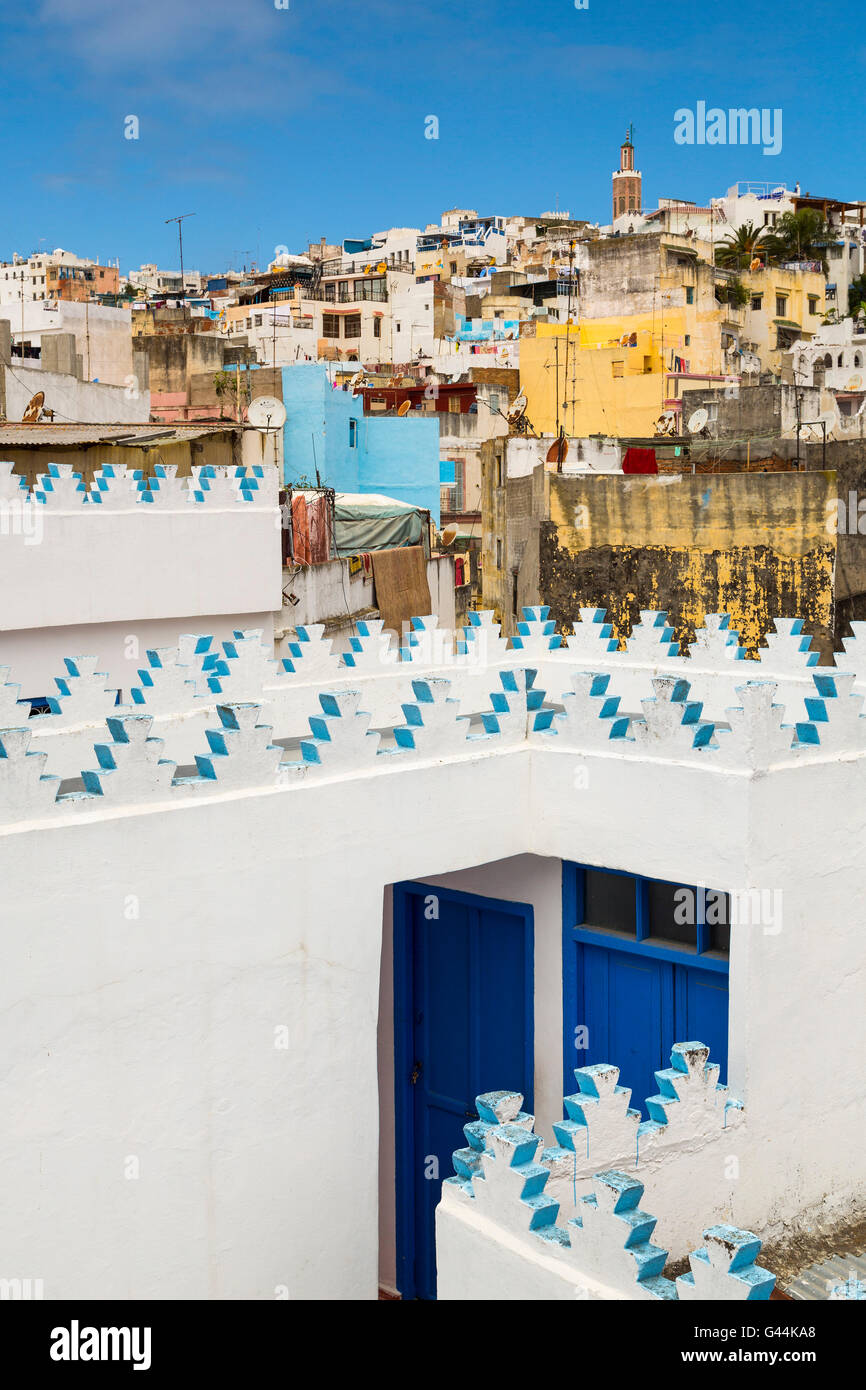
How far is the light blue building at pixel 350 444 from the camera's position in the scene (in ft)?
93.4

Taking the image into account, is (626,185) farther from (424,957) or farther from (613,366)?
(424,957)

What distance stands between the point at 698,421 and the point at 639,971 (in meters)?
22.1

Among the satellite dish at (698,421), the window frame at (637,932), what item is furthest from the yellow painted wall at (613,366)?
the window frame at (637,932)

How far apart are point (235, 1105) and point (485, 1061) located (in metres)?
2.32

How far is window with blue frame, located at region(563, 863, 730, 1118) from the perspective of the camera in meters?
7.20

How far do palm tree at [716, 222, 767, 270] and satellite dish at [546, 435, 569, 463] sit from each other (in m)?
29.7

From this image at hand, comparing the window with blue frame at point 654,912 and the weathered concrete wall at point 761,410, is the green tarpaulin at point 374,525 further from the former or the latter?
the window with blue frame at point 654,912

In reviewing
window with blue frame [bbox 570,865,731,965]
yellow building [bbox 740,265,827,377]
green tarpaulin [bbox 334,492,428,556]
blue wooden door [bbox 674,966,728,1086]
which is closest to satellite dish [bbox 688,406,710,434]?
green tarpaulin [bbox 334,492,428,556]

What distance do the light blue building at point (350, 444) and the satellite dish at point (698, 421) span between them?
5988mm

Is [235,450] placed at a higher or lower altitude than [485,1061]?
higher

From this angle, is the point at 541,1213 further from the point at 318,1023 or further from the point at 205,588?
the point at 205,588

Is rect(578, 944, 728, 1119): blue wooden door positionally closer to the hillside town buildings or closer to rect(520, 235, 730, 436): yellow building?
the hillside town buildings

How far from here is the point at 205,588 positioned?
14.2 metres

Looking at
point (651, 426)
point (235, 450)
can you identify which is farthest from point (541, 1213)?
point (651, 426)
